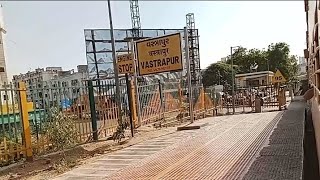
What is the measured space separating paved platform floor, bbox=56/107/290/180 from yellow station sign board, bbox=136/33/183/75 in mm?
3527

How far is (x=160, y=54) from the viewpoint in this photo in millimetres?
12500

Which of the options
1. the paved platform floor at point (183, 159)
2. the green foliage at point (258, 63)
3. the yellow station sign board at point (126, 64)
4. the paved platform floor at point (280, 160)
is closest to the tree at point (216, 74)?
the green foliage at point (258, 63)

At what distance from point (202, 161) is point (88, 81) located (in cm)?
467

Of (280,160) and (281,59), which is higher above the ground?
(281,59)

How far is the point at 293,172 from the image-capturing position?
4969 millimetres

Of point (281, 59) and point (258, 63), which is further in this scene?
point (258, 63)

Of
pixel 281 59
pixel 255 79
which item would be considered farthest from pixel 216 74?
pixel 255 79

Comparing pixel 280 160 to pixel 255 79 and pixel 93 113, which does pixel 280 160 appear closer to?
A: pixel 93 113

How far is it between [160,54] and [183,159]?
21.1 ft

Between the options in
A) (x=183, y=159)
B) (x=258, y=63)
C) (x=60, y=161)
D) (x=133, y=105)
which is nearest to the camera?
(x=183, y=159)

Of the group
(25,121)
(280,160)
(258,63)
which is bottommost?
(280,160)

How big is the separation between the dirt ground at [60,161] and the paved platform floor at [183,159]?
0.31m

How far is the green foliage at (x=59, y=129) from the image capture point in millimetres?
7652

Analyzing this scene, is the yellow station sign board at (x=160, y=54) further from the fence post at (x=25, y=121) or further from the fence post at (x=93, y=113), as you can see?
the fence post at (x=25, y=121)
